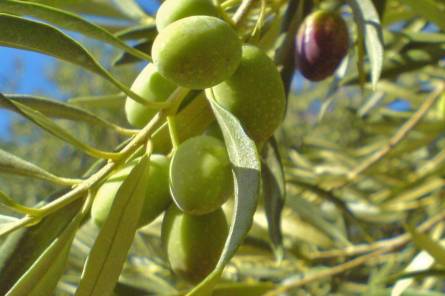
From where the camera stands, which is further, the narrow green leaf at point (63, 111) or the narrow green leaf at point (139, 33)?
the narrow green leaf at point (139, 33)

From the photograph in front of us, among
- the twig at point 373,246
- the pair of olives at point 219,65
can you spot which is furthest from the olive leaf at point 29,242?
the twig at point 373,246

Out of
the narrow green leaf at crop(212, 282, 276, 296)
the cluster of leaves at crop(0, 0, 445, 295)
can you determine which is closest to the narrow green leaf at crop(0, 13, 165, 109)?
the cluster of leaves at crop(0, 0, 445, 295)

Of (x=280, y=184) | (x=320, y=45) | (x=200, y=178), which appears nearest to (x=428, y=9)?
(x=320, y=45)

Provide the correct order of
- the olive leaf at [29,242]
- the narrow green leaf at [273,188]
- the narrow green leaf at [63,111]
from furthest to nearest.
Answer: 1. the narrow green leaf at [273,188]
2. the narrow green leaf at [63,111]
3. the olive leaf at [29,242]

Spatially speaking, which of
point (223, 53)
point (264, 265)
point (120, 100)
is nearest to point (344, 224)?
point (264, 265)

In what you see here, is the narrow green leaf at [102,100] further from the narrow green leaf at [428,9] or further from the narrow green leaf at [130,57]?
the narrow green leaf at [428,9]

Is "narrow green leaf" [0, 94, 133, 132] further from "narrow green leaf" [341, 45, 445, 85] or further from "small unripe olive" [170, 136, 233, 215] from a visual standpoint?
→ "narrow green leaf" [341, 45, 445, 85]

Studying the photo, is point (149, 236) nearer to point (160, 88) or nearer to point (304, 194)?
point (304, 194)
